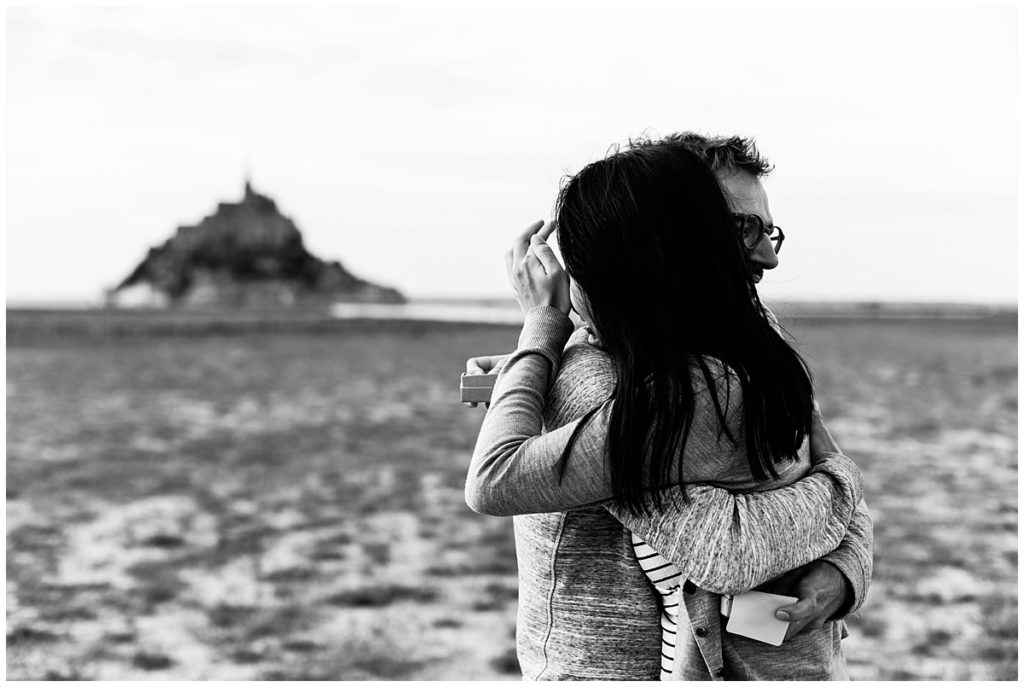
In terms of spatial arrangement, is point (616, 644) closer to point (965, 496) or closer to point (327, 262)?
point (965, 496)

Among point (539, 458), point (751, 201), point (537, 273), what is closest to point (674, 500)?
point (539, 458)

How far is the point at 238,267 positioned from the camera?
128 m

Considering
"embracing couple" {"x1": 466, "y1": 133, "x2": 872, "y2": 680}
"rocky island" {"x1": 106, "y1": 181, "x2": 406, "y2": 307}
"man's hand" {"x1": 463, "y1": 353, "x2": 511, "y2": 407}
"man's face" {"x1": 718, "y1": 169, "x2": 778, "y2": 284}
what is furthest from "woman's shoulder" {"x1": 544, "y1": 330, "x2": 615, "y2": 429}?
"rocky island" {"x1": 106, "y1": 181, "x2": 406, "y2": 307}

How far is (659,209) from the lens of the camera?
142 centimetres

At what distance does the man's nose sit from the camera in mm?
1649

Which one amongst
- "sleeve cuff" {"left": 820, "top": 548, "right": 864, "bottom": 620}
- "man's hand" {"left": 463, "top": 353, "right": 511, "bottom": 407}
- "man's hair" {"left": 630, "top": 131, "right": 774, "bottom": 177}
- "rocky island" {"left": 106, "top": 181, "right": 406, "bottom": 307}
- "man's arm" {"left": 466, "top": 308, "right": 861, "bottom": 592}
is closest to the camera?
"man's arm" {"left": 466, "top": 308, "right": 861, "bottom": 592}

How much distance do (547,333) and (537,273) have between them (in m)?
0.13

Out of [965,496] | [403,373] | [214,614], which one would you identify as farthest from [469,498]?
[403,373]

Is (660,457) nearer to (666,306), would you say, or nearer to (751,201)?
(666,306)

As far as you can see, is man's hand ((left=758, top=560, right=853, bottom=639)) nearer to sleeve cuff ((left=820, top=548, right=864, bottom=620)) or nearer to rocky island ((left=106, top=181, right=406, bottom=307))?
sleeve cuff ((left=820, top=548, right=864, bottom=620))

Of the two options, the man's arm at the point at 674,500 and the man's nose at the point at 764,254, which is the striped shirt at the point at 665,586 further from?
the man's nose at the point at 764,254

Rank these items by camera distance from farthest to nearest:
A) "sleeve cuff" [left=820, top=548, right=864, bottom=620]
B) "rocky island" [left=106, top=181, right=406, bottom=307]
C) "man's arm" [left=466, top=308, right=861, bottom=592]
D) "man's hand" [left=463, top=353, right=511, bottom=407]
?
1. "rocky island" [left=106, top=181, right=406, bottom=307]
2. "man's hand" [left=463, top=353, right=511, bottom=407]
3. "sleeve cuff" [left=820, top=548, right=864, bottom=620]
4. "man's arm" [left=466, top=308, right=861, bottom=592]

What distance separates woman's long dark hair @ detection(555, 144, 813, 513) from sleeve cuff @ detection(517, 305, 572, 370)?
0.10 metres

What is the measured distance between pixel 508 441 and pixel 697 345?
36cm
